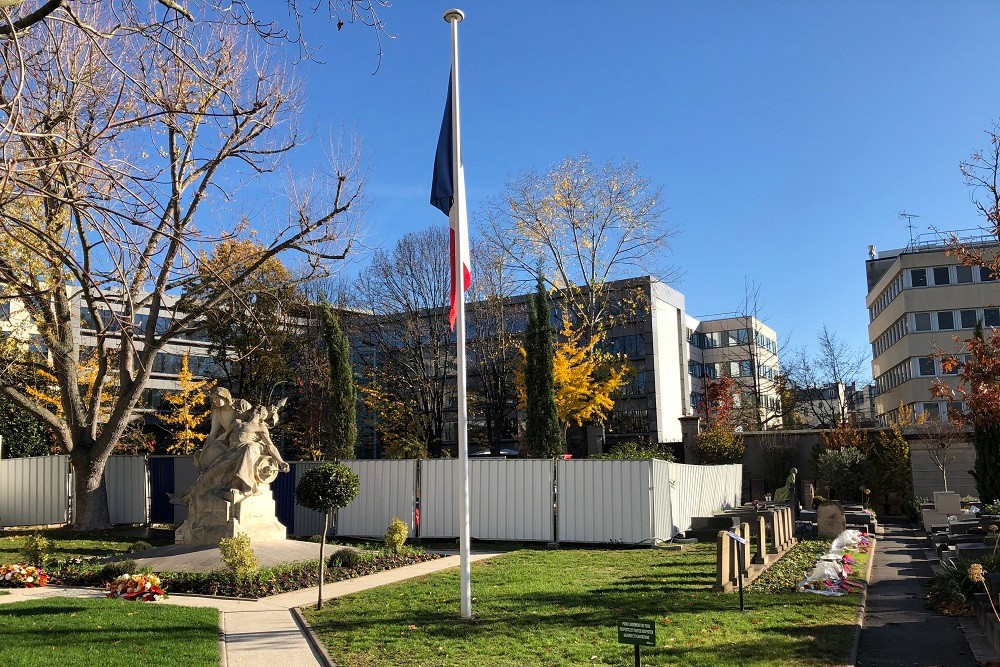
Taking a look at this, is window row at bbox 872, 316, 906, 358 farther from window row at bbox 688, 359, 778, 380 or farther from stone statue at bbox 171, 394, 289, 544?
stone statue at bbox 171, 394, 289, 544

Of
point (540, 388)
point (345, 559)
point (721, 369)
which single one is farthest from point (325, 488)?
point (721, 369)

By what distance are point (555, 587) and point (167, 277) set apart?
8962 mm

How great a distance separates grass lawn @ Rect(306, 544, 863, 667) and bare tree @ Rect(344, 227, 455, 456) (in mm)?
23551

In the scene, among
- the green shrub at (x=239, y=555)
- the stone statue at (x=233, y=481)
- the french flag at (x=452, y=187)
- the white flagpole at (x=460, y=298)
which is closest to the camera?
the white flagpole at (x=460, y=298)

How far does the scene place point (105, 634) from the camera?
914cm

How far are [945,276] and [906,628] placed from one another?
145ft

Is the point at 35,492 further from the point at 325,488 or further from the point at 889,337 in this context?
the point at 889,337

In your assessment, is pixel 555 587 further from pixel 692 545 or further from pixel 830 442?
pixel 830 442

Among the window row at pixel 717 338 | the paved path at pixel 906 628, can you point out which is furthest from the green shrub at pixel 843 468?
the window row at pixel 717 338

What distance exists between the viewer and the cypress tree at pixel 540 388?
2412 centimetres

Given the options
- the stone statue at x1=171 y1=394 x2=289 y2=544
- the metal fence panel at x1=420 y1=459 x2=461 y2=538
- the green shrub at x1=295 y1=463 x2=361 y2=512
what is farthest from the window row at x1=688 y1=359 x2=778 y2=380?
the green shrub at x1=295 y1=463 x2=361 y2=512

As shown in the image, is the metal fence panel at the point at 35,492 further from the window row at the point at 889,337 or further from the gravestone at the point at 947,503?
the window row at the point at 889,337

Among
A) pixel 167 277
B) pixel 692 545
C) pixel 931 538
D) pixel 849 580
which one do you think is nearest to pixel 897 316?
pixel 931 538

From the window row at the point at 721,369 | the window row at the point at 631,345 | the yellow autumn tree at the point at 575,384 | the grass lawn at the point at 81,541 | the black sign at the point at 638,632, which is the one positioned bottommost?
the grass lawn at the point at 81,541
